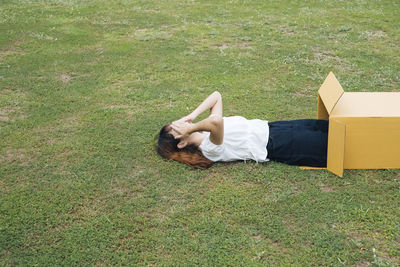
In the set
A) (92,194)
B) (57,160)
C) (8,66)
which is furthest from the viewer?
(8,66)

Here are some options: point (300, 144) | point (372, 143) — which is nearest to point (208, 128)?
point (300, 144)

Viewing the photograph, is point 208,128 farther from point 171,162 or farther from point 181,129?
point 171,162

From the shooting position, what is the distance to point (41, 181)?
445 centimetres

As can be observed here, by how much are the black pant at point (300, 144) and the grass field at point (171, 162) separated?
0.12 metres

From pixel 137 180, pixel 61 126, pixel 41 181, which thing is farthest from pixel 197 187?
pixel 61 126

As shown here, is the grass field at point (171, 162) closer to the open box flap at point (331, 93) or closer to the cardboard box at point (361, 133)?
the cardboard box at point (361, 133)

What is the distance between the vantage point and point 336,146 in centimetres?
429

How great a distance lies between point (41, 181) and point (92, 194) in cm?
65

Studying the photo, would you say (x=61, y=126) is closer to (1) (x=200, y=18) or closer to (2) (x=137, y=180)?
(2) (x=137, y=180)

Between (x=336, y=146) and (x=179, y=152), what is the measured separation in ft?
5.49

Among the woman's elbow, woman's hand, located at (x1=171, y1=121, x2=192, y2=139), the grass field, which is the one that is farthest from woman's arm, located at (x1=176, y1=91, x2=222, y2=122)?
the grass field

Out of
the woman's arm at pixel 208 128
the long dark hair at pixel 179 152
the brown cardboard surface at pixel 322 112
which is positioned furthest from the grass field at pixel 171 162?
the brown cardboard surface at pixel 322 112

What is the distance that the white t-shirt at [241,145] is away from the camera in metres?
4.58

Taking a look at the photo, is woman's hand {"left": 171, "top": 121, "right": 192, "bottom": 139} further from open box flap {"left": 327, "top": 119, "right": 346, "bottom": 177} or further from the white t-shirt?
open box flap {"left": 327, "top": 119, "right": 346, "bottom": 177}
